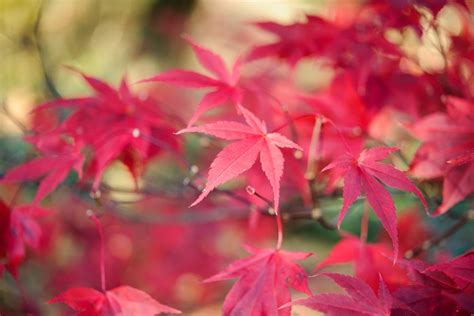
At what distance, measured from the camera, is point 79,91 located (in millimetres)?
2965

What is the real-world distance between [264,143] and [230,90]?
0.19 metres

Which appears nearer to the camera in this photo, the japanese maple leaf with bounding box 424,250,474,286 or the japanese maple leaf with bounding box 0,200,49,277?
the japanese maple leaf with bounding box 424,250,474,286


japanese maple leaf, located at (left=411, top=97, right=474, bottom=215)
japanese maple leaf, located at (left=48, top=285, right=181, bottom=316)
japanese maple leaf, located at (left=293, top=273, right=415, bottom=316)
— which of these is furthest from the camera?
japanese maple leaf, located at (left=411, top=97, right=474, bottom=215)

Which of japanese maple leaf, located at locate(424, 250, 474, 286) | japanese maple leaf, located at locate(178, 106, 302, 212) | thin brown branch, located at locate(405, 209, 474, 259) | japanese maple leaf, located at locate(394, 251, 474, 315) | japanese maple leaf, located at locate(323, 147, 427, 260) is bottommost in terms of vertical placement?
thin brown branch, located at locate(405, 209, 474, 259)

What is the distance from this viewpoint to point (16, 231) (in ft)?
3.22

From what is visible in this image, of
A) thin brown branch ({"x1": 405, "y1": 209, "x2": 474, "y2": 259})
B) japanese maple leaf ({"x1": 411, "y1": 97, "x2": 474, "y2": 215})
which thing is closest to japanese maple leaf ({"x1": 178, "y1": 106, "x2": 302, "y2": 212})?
japanese maple leaf ({"x1": 411, "y1": 97, "x2": 474, "y2": 215})

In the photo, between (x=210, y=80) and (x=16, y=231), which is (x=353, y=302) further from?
(x=16, y=231)

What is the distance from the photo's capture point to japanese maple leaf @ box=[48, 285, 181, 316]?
30.7 inches

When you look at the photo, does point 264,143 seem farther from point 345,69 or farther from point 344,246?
point 345,69

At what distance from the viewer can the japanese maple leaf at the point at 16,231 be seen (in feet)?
3.17

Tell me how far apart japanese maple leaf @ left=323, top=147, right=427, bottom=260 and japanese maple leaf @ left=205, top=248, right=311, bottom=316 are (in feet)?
0.40

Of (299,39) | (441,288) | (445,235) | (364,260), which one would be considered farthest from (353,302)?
(299,39)

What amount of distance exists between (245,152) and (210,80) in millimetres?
202

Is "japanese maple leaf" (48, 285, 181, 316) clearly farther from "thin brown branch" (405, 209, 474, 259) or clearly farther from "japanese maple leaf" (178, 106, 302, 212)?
"thin brown branch" (405, 209, 474, 259)
